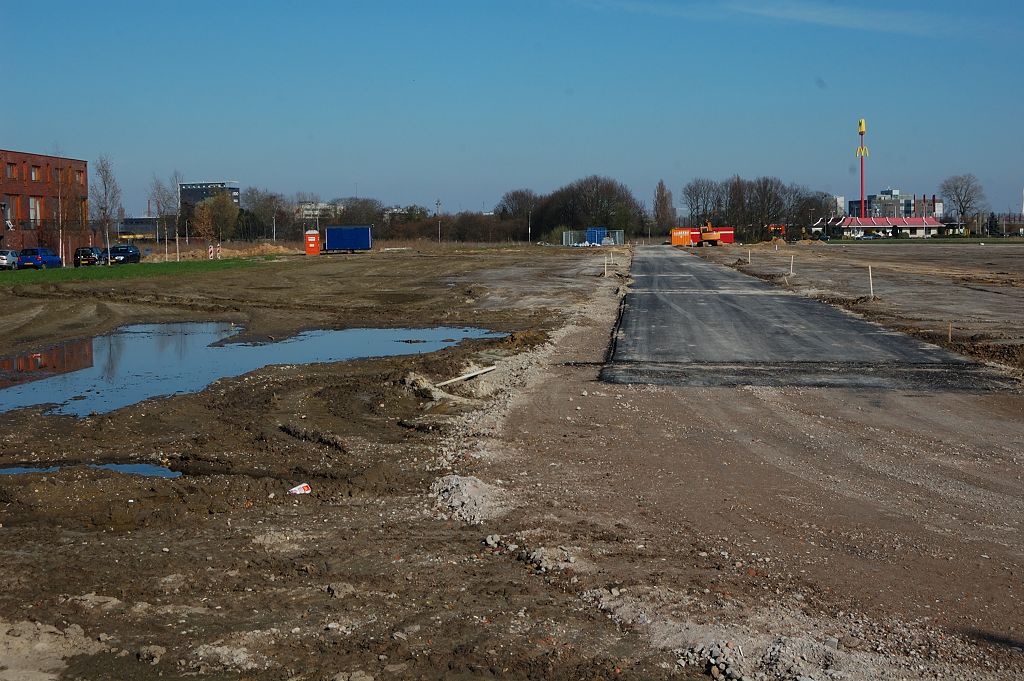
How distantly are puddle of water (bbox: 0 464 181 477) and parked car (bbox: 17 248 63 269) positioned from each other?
5757 centimetres

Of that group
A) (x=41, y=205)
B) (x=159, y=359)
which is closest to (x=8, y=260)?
(x=41, y=205)

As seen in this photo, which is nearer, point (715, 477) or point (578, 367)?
point (715, 477)

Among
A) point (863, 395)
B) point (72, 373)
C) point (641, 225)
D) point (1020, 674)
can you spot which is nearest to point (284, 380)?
point (72, 373)

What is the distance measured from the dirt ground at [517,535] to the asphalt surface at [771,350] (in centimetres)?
136

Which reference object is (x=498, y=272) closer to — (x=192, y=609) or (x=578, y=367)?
(x=578, y=367)

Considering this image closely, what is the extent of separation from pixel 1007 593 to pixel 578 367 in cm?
1178

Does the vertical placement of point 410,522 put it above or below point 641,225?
below

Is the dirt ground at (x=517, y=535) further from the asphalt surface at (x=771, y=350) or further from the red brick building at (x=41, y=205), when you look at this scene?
the red brick building at (x=41, y=205)

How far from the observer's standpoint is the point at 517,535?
7.88 meters

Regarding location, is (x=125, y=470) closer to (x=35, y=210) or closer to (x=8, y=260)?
(x=8, y=260)

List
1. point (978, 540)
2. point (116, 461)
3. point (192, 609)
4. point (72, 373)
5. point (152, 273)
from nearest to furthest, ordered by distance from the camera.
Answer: point (192, 609)
point (978, 540)
point (116, 461)
point (72, 373)
point (152, 273)

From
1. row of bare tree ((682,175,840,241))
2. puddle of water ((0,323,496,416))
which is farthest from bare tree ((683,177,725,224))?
puddle of water ((0,323,496,416))

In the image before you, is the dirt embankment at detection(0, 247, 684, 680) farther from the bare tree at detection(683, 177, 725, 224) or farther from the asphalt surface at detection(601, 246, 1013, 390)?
the bare tree at detection(683, 177, 725, 224)

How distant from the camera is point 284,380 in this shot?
16.1m
